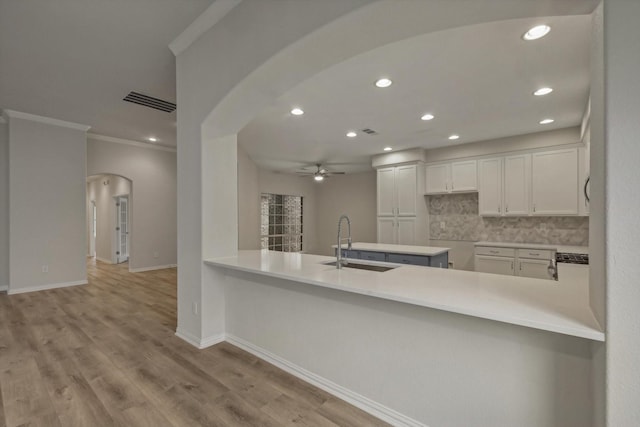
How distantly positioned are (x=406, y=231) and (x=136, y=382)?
5.21 meters

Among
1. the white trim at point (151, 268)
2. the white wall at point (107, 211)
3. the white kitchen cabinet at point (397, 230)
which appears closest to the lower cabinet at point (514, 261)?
the white kitchen cabinet at point (397, 230)

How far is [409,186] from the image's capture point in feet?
20.2

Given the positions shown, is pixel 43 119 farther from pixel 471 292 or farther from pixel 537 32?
pixel 537 32

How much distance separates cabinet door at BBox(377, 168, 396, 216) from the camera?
6.43 meters

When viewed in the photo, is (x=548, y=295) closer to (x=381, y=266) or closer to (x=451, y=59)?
(x=381, y=266)

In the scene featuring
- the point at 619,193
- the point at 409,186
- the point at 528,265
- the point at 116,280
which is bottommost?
the point at 116,280

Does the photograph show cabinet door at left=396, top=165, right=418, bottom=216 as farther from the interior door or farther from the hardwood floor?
the interior door

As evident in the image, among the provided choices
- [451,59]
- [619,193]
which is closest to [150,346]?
[619,193]

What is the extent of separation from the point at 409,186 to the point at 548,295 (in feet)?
15.5

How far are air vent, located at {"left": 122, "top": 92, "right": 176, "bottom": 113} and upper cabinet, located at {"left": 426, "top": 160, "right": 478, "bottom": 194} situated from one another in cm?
491

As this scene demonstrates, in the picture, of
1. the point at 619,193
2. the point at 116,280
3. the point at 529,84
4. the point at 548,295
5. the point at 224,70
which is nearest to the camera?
the point at 619,193

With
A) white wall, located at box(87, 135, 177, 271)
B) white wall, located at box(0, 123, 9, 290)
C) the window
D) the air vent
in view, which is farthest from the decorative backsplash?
white wall, located at box(0, 123, 9, 290)

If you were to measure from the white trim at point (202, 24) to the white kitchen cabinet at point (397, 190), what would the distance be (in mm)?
4605

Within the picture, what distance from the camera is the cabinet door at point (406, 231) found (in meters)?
6.15
